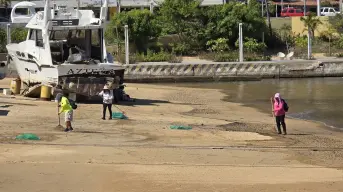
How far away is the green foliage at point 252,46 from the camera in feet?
180

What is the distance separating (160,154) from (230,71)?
32.2m

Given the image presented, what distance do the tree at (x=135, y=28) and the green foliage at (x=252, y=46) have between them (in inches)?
271

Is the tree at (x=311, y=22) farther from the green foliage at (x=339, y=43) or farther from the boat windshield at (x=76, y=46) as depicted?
the boat windshield at (x=76, y=46)

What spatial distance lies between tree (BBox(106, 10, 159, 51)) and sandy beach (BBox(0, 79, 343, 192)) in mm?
28901

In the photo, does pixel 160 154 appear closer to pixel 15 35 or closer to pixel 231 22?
pixel 15 35

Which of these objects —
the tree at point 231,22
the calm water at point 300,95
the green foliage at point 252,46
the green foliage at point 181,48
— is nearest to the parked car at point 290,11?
the tree at point 231,22

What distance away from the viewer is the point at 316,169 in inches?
597

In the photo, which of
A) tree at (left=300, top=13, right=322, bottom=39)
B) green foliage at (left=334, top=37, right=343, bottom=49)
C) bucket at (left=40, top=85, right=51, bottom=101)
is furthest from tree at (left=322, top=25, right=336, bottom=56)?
bucket at (left=40, top=85, right=51, bottom=101)

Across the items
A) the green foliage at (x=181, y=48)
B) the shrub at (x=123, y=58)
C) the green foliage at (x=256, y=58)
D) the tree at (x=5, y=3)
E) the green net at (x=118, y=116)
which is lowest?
the green net at (x=118, y=116)

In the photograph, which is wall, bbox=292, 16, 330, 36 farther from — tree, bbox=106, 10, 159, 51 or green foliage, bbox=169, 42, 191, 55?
tree, bbox=106, 10, 159, 51

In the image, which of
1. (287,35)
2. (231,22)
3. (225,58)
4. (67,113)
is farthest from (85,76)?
(287,35)

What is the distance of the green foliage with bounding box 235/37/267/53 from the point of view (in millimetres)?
54750

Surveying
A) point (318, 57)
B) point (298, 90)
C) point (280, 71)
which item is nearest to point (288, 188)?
point (298, 90)

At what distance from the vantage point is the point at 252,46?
54750 mm
